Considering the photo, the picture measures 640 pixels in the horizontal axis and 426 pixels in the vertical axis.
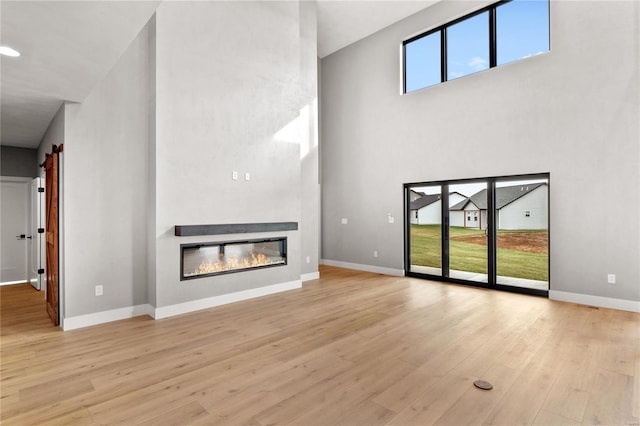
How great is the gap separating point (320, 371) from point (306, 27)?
20.8ft

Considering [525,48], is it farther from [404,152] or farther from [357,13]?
[357,13]

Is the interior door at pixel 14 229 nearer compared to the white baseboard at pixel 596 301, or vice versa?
the white baseboard at pixel 596 301

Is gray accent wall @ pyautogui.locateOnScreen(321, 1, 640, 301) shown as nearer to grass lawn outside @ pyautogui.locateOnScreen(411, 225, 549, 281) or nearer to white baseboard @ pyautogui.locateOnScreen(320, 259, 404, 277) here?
white baseboard @ pyautogui.locateOnScreen(320, 259, 404, 277)

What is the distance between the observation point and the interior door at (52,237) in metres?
4.02

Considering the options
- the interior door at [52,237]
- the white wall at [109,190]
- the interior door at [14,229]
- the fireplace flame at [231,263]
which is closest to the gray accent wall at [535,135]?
the fireplace flame at [231,263]

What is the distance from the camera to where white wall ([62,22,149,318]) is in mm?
3908

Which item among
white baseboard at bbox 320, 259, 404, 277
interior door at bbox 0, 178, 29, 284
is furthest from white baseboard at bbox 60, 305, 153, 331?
white baseboard at bbox 320, 259, 404, 277

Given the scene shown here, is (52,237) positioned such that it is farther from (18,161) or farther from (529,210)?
(529,210)

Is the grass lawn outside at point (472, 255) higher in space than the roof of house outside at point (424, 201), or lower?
lower

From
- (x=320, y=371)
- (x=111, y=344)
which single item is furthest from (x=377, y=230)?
(x=111, y=344)

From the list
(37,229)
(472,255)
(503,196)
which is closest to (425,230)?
(472,255)

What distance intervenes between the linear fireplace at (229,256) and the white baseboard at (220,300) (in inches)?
13.6

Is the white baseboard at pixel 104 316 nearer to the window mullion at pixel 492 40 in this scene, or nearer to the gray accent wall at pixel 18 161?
the gray accent wall at pixel 18 161

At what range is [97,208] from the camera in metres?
4.06
